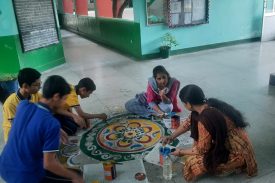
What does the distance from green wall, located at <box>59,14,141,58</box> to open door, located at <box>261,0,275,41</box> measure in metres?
3.85

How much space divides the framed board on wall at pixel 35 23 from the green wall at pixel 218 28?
2.01m

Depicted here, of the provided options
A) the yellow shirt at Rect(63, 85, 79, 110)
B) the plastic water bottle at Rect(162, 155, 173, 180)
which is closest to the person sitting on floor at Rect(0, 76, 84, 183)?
the plastic water bottle at Rect(162, 155, 173, 180)

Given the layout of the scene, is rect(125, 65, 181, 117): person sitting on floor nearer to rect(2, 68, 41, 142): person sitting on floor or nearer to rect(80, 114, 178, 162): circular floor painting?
rect(80, 114, 178, 162): circular floor painting

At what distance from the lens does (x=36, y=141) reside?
1.53 metres

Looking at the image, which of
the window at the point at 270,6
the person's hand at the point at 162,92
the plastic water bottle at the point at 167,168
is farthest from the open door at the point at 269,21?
the plastic water bottle at the point at 167,168

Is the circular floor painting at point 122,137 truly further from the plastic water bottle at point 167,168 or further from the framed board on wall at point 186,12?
the framed board on wall at point 186,12

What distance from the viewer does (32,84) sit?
243 centimetres

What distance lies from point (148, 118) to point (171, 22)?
3.81m

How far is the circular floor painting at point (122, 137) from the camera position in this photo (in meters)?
2.82

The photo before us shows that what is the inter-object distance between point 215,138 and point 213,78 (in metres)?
3.16

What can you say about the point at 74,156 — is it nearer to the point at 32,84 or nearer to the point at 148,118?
the point at 32,84

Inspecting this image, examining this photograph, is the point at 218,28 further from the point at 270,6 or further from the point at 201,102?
the point at 201,102

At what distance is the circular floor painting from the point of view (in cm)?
282

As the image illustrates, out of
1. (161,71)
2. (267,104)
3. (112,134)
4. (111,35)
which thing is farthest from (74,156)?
(111,35)
